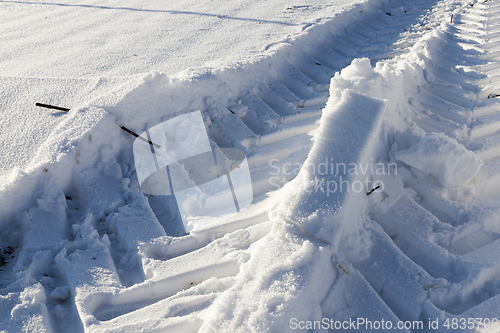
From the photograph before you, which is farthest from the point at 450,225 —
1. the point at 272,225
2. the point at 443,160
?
the point at 272,225

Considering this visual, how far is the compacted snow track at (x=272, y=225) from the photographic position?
1540 millimetres

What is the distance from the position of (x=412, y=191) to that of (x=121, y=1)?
14.7 feet

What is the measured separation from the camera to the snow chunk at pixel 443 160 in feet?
6.42

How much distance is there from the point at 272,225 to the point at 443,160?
938 mm

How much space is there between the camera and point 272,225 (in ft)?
5.75

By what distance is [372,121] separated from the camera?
1.94 m

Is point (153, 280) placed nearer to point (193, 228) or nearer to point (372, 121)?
point (193, 228)

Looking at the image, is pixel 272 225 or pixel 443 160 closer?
pixel 272 225

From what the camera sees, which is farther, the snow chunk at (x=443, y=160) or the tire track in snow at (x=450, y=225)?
the snow chunk at (x=443, y=160)

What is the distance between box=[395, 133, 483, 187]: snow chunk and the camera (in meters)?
1.96

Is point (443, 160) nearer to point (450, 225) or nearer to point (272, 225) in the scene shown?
point (450, 225)

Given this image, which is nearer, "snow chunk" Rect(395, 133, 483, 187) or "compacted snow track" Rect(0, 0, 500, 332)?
"compacted snow track" Rect(0, 0, 500, 332)

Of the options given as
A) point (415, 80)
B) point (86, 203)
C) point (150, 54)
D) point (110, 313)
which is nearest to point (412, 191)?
point (415, 80)

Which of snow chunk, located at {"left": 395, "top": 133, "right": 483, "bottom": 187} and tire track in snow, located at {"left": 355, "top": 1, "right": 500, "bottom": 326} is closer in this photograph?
tire track in snow, located at {"left": 355, "top": 1, "right": 500, "bottom": 326}
